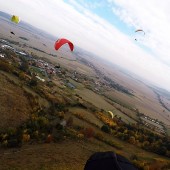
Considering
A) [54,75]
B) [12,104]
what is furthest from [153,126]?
[12,104]

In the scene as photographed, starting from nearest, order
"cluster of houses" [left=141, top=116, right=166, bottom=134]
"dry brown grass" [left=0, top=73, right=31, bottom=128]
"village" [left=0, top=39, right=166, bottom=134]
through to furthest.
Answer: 1. "dry brown grass" [left=0, top=73, right=31, bottom=128]
2. "cluster of houses" [left=141, top=116, right=166, bottom=134]
3. "village" [left=0, top=39, right=166, bottom=134]

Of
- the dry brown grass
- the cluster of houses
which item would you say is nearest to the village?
the cluster of houses

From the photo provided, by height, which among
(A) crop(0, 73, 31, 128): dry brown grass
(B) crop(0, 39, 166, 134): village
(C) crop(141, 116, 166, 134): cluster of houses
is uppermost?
(A) crop(0, 73, 31, 128): dry brown grass

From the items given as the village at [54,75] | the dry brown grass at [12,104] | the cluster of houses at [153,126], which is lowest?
the village at [54,75]

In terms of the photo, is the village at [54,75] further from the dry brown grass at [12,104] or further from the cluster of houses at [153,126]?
the dry brown grass at [12,104]

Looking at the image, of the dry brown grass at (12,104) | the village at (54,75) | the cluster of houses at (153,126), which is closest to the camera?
the dry brown grass at (12,104)

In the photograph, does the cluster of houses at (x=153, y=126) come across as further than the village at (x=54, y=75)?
No

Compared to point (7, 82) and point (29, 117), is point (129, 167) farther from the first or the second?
point (7, 82)

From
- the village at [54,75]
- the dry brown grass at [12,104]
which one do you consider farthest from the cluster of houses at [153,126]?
the dry brown grass at [12,104]

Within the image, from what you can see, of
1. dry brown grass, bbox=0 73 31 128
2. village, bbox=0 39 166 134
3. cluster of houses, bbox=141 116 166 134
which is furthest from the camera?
village, bbox=0 39 166 134

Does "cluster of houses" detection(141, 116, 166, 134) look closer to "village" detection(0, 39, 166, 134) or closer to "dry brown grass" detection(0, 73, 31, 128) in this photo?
"village" detection(0, 39, 166, 134)

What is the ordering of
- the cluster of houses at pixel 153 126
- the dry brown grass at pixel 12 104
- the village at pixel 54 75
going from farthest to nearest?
1. the village at pixel 54 75
2. the cluster of houses at pixel 153 126
3. the dry brown grass at pixel 12 104

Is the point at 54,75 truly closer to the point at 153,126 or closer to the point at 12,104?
the point at 153,126

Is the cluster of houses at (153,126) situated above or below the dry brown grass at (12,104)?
below
